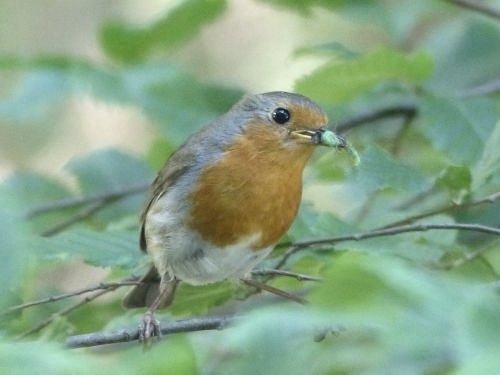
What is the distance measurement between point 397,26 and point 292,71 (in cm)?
373

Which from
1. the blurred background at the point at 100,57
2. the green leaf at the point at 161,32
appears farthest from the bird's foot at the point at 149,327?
the blurred background at the point at 100,57

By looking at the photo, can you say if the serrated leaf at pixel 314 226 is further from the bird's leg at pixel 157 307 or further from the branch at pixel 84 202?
the branch at pixel 84 202

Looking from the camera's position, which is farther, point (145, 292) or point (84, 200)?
point (84, 200)

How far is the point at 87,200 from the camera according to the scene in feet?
15.4

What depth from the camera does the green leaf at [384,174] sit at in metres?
3.00

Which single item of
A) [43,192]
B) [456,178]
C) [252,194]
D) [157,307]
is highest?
[456,178]

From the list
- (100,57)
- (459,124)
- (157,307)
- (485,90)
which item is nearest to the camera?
(157,307)

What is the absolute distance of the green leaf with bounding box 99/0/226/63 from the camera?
14.1 feet

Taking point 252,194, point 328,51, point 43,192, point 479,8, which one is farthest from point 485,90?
point 43,192

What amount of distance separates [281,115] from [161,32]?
102cm

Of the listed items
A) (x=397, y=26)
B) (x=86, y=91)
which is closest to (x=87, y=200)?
(x=86, y=91)

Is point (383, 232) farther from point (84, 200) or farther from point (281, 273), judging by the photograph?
point (84, 200)

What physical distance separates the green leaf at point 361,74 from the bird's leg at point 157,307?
881 mm

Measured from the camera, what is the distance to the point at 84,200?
15.4ft
